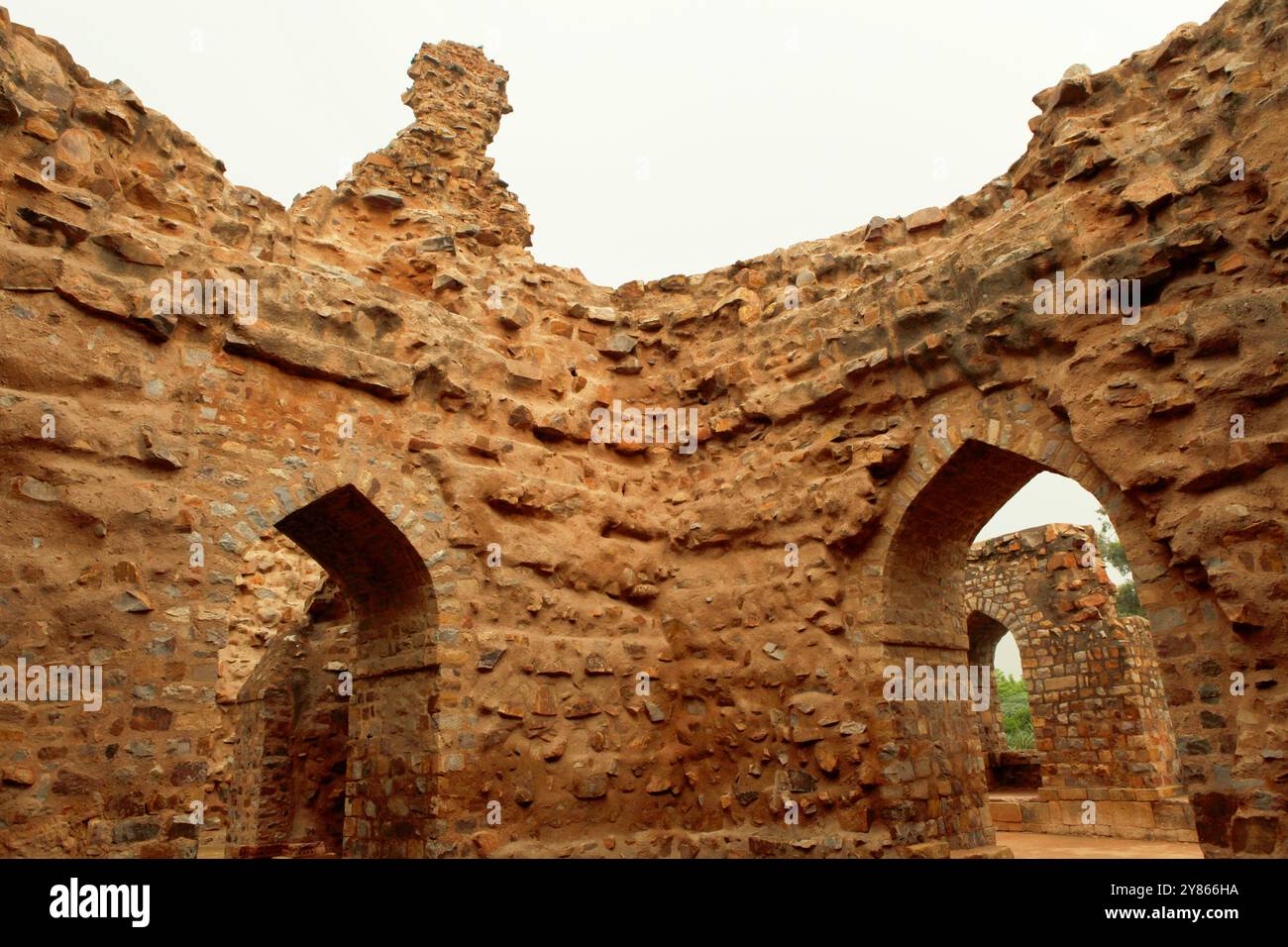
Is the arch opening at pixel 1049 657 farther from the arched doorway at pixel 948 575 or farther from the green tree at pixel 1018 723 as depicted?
the green tree at pixel 1018 723

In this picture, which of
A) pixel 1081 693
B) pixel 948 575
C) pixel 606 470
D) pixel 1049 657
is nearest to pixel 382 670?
pixel 606 470

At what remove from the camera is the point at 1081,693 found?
38.4ft

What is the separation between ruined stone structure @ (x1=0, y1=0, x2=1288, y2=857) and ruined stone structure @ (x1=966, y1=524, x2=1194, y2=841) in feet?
19.2

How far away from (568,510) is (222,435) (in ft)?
8.53

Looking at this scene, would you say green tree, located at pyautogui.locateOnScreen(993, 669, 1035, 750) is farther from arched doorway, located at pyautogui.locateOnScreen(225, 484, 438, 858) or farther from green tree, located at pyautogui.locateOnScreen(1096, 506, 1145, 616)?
arched doorway, located at pyautogui.locateOnScreen(225, 484, 438, 858)

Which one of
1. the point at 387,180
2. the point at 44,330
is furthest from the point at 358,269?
the point at 44,330

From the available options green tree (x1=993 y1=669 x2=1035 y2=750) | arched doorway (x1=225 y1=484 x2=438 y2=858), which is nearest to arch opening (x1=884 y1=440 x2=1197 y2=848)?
arched doorway (x1=225 y1=484 x2=438 y2=858)

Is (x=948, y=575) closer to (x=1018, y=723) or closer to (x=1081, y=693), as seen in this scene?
(x=1081, y=693)

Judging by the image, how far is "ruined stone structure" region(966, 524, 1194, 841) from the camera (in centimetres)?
1092

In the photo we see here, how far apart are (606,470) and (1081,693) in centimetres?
769

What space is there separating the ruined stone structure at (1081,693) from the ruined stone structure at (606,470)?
5.85m

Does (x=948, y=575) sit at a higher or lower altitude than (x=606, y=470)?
lower

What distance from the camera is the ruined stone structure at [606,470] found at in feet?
15.6
